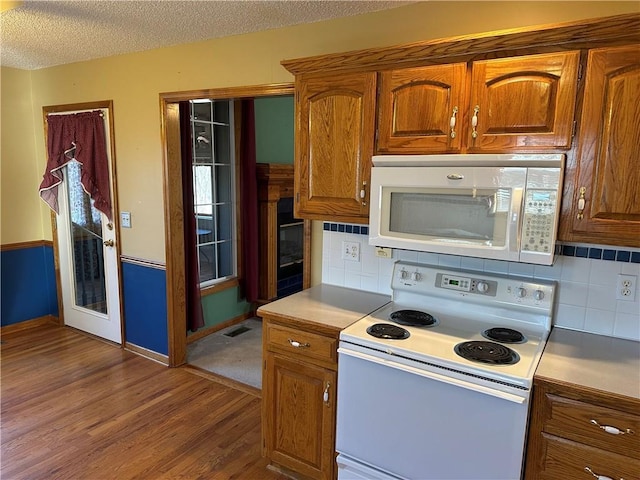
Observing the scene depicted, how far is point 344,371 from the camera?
6.14 feet

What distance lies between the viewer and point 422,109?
1862mm

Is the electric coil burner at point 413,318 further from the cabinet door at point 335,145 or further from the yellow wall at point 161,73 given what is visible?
the yellow wall at point 161,73

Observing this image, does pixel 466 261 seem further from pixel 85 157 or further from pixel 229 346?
pixel 85 157

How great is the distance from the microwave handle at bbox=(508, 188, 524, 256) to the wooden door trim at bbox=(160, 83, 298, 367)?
6.92ft

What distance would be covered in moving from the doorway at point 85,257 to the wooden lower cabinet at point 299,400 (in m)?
2.11

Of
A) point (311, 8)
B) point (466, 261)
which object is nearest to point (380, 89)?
point (311, 8)

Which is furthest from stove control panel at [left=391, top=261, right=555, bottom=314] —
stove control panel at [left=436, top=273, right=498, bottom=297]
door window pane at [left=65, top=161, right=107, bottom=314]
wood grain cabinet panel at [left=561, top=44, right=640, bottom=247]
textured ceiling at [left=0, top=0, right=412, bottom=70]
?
door window pane at [left=65, top=161, right=107, bottom=314]

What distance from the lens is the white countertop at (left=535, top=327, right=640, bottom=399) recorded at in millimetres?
1434

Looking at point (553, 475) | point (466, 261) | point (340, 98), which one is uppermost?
point (340, 98)

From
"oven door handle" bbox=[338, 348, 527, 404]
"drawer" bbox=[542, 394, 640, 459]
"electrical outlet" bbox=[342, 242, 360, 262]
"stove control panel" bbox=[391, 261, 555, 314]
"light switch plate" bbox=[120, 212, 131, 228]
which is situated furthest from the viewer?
"light switch plate" bbox=[120, 212, 131, 228]

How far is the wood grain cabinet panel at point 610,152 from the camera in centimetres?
149

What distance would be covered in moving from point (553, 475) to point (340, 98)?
1.74 metres

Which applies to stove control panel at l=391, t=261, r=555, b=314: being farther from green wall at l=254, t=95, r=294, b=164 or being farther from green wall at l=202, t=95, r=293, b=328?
green wall at l=254, t=95, r=294, b=164

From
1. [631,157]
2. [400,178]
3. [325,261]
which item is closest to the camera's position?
[631,157]
